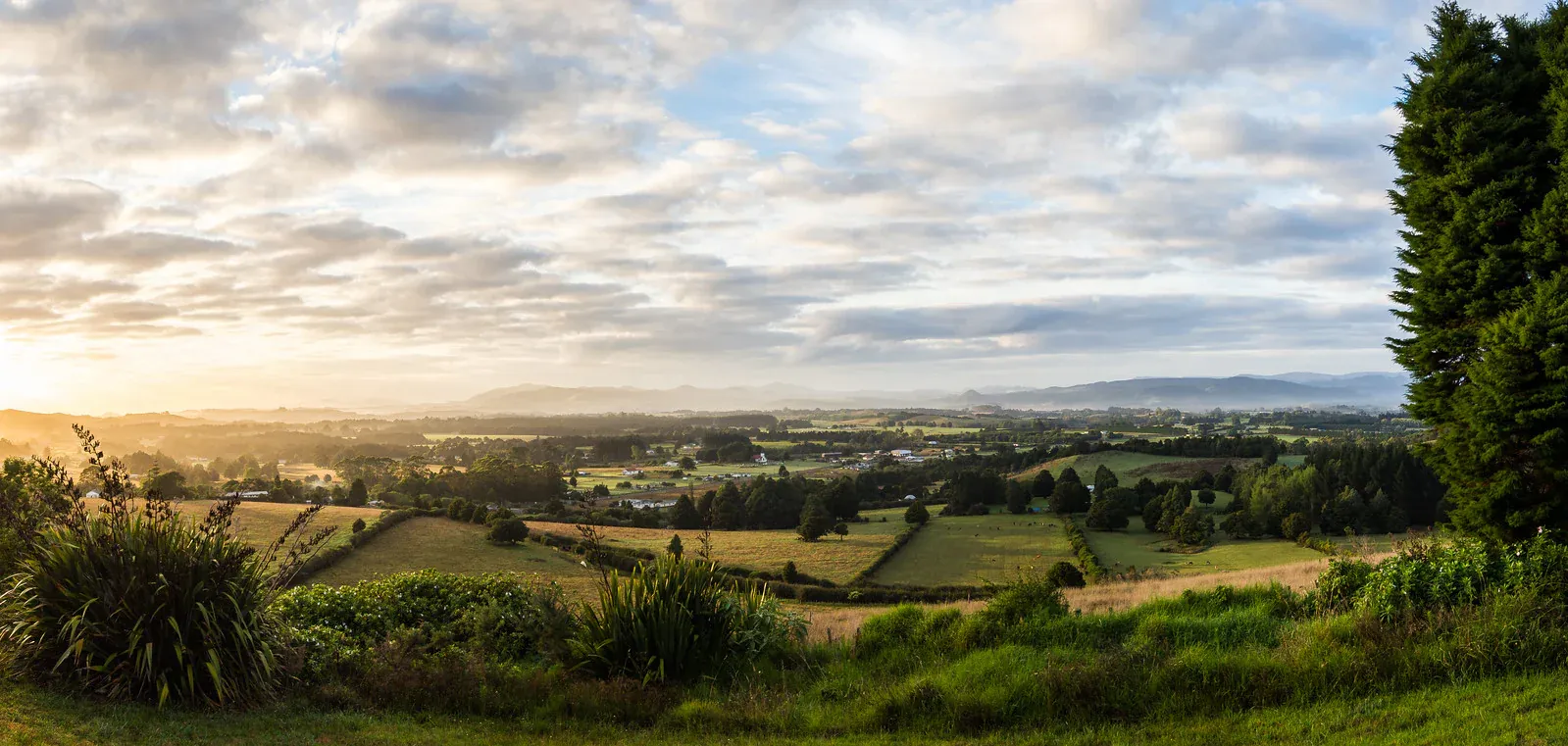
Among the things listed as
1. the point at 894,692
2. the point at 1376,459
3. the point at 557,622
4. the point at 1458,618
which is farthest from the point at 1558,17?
the point at 1376,459

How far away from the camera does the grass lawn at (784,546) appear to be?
40.9 metres

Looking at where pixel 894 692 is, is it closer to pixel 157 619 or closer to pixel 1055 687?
pixel 1055 687

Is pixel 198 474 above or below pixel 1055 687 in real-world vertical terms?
below

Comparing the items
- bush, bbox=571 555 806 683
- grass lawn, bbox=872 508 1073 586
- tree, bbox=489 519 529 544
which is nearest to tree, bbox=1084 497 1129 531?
grass lawn, bbox=872 508 1073 586

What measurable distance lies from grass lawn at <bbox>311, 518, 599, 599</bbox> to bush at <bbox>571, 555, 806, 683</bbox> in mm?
21316

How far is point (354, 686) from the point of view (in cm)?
763

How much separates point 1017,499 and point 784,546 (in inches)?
948

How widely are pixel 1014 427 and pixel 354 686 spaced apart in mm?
171928

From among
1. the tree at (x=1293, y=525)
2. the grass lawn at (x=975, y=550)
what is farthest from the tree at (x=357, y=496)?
the tree at (x=1293, y=525)

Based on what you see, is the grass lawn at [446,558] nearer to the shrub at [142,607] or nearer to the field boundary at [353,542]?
the field boundary at [353,542]

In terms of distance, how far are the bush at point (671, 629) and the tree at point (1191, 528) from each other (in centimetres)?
4327

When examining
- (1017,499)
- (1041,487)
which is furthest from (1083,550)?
(1041,487)

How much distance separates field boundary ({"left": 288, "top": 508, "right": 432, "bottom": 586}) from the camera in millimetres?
32188

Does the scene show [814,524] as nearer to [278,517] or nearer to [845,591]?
[845,591]
